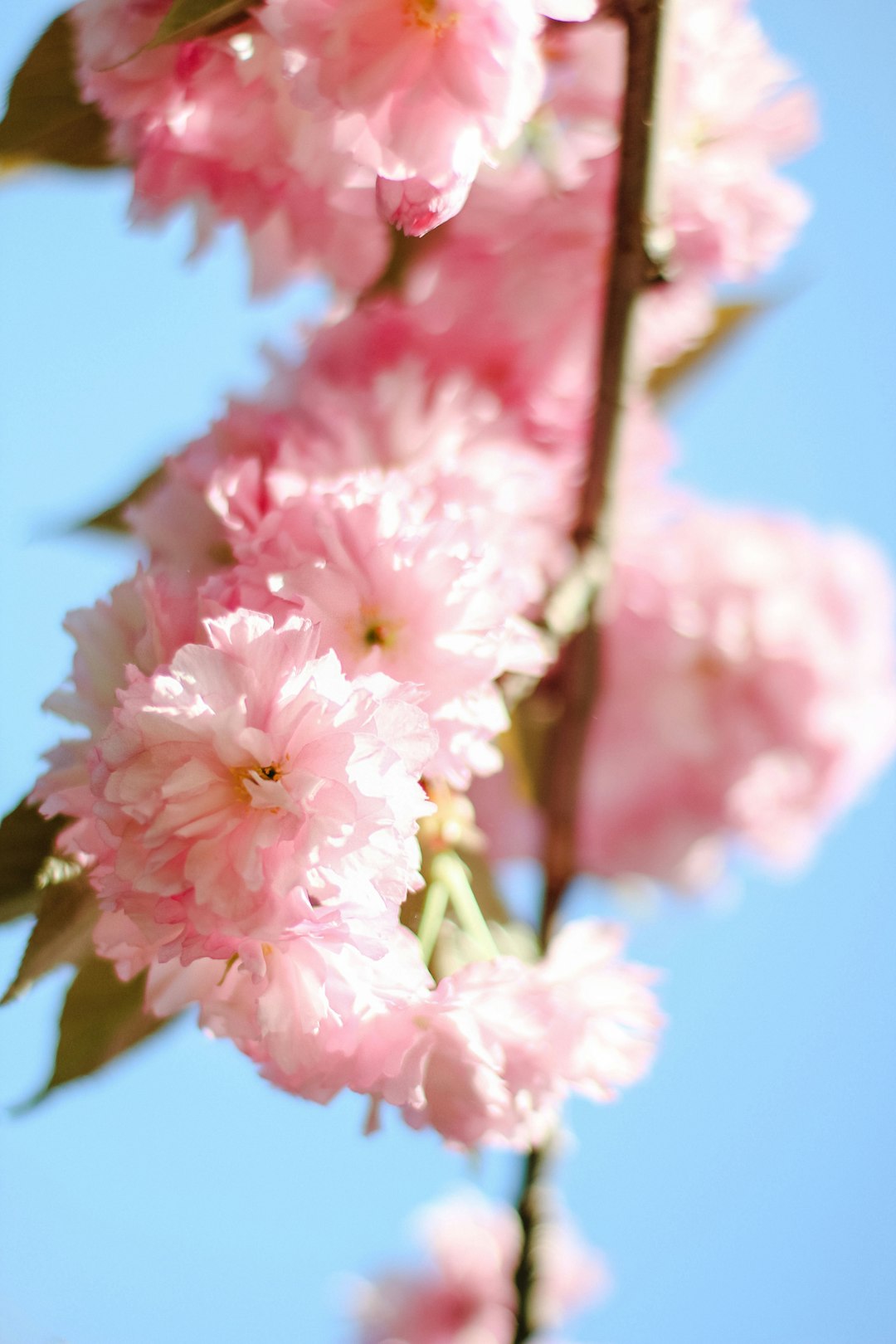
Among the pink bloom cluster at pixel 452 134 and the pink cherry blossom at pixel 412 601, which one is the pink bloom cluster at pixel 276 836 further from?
the pink bloom cluster at pixel 452 134

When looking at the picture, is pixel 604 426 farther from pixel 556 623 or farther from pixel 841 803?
pixel 841 803

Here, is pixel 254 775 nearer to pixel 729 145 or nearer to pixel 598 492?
pixel 598 492

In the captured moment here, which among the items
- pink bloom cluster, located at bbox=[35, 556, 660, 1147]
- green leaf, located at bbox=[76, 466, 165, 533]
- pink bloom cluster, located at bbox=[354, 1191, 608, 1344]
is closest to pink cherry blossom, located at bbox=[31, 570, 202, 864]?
pink bloom cluster, located at bbox=[35, 556, 660, 1147]

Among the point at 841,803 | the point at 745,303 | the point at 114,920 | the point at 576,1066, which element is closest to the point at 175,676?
the point at 114,920

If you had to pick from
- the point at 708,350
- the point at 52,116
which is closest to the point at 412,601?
the point at 52,116

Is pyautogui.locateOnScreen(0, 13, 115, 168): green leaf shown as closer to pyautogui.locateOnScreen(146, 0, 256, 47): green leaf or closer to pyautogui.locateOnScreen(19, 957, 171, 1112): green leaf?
pyautogui.locateOnScreen(146, 0, 256, 47): green leaf

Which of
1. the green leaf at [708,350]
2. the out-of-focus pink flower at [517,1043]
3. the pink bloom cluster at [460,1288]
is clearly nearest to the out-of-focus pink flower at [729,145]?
the green leaf at [708,350]

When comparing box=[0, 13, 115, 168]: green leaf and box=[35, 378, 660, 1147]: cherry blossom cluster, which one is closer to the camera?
box=[35, 378, 660, 1147]: cherry blossom cluster
